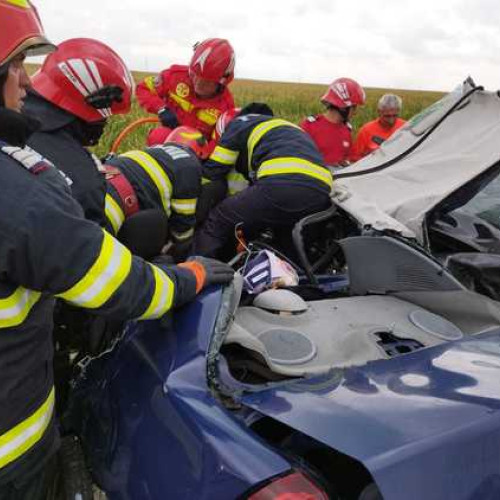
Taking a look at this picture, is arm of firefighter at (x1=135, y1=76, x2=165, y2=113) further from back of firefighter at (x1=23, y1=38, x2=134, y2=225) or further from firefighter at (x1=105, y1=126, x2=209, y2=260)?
back of firefighter at (x1=23, y1=38, x2=134, y2=225)

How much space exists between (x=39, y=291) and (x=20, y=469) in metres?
0.51

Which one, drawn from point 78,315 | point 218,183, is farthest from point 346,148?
point 78,315

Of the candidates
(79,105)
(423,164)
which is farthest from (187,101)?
(79,105)

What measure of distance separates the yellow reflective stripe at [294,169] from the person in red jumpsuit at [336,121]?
3.53 metres

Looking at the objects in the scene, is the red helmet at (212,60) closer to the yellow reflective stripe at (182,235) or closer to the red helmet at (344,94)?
the red helmet at (344,94)

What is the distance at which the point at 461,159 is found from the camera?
2871 mm

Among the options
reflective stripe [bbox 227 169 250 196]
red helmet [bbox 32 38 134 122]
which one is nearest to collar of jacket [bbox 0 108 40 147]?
red helmet [bbox 32 38 134 122]

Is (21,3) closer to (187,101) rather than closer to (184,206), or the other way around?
(184,206)

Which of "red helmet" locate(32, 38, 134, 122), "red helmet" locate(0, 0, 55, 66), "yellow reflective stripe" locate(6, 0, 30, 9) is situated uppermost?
"yellow reflective stripe" locate(6, 0, 30, 9)

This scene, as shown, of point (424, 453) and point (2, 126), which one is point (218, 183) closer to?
point (2, 126)

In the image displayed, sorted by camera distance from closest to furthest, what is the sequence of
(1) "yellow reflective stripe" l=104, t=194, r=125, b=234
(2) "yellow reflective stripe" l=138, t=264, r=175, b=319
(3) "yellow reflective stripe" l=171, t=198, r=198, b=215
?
(2) "yellow reflective stripe" l=138, t=264, r=175, b=319
(1) "yellow reflective stripe" l=104, t=194, r=125, b=234
(3) "yellow reflective stripe" l=171, t=198, r=198, b=215

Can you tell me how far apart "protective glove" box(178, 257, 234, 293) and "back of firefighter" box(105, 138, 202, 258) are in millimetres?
1085

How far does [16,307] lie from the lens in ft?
4.41

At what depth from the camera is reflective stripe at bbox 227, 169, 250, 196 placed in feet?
13.0
